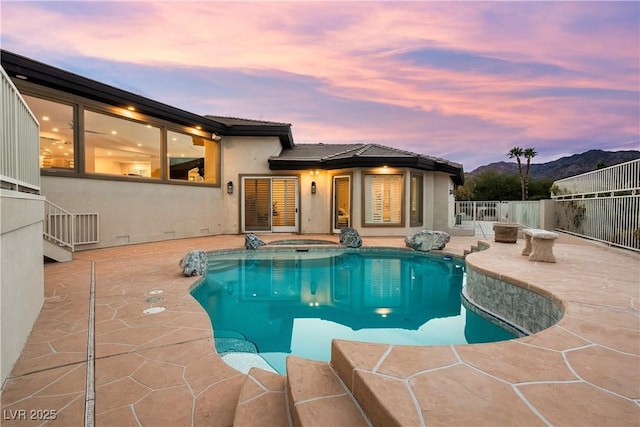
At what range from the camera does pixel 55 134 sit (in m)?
8.23

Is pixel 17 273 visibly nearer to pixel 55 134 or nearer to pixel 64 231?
pixel 64 231

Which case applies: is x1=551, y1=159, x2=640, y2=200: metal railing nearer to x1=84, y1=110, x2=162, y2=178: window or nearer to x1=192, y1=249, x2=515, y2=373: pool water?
x1=192, y1=249, x2=515, y2=373: pool water

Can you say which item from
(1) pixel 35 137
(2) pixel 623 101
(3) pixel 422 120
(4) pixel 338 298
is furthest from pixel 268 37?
(2) pixel 623 101

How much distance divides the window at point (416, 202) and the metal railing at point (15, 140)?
11620 millimetres

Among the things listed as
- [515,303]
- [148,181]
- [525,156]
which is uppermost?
[525,156]

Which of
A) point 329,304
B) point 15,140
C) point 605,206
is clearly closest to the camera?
point 15,140

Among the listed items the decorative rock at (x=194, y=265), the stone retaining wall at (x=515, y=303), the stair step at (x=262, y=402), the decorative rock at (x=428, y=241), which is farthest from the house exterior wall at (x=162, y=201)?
the stone retaining wall at (x=515, y=303)

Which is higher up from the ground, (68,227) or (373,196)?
(373,196)

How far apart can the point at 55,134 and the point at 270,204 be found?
7473 mm

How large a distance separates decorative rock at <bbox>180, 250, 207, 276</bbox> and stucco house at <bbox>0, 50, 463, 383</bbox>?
2.20 metres

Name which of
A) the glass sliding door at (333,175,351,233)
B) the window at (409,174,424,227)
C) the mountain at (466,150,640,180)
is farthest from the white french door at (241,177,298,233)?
the mountain at (466,150,640,180)

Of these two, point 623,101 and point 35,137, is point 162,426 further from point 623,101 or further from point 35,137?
point 623,101

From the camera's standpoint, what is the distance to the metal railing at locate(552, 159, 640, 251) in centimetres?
649

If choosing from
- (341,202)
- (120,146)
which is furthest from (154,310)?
(341,202)
